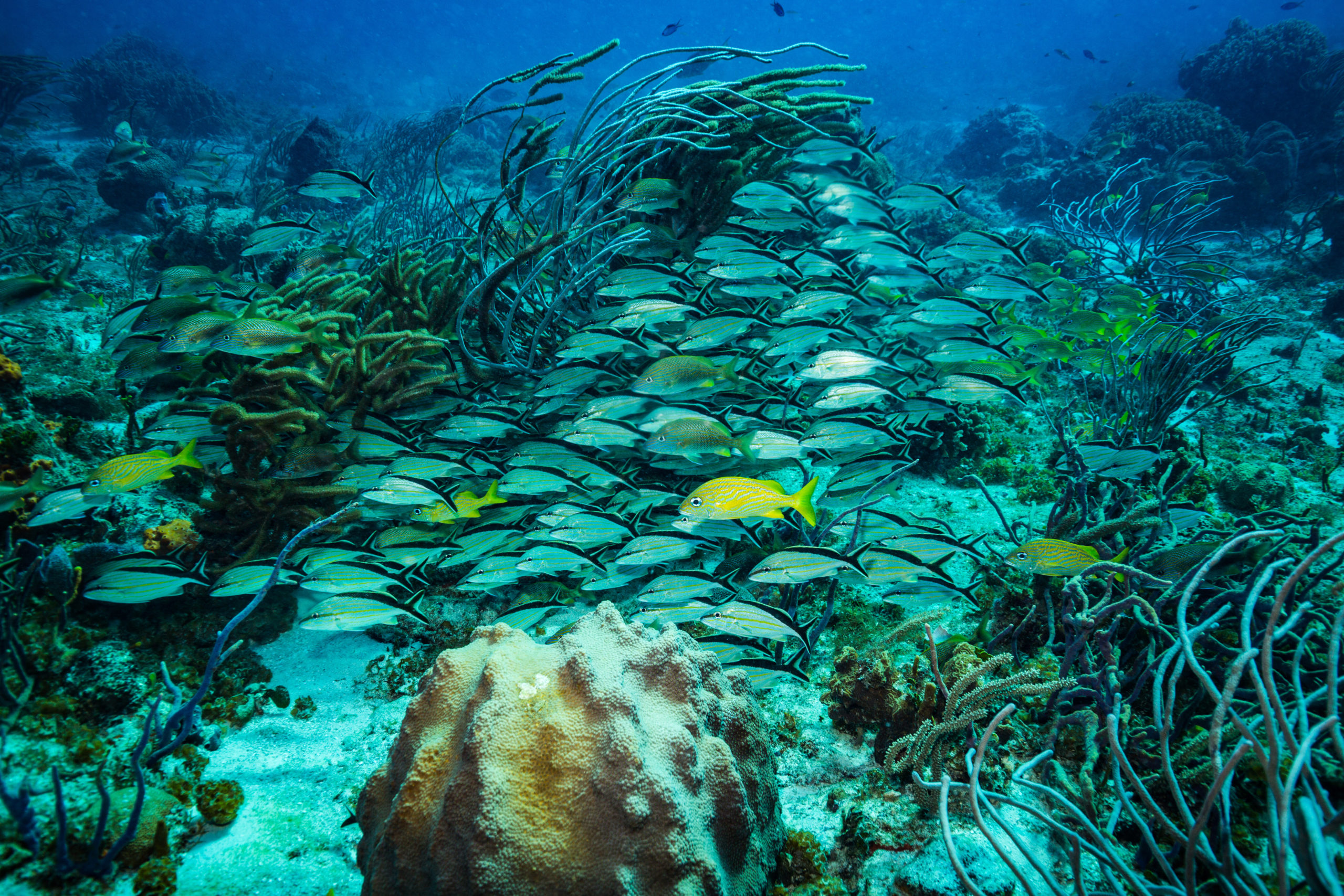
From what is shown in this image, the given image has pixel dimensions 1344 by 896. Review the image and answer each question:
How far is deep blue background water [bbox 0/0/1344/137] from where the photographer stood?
3541 cm

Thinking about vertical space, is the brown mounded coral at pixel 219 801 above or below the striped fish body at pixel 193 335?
below

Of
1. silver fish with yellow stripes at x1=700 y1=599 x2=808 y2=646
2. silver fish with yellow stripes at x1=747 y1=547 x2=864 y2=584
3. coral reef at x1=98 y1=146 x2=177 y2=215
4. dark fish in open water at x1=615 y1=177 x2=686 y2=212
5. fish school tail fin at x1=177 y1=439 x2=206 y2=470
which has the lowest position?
silver fish with yellow stripes at x1=700 y1=599 x2=808 y2=646

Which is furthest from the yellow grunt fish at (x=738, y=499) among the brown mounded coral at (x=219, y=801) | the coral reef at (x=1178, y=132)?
the coral reef at (x=1178, y=132)

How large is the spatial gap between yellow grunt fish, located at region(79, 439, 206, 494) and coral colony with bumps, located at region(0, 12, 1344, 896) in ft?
0.07

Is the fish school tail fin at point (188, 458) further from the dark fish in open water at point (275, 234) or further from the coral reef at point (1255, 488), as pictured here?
the coral reef at point (1255, 488)

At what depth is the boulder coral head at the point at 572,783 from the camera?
1.56 meters

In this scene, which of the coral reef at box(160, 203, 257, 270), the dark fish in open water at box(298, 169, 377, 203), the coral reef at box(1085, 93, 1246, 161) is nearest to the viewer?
Result: the dark fish in open water at box(298, 169, 377, 203)

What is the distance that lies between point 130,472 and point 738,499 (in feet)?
11.4

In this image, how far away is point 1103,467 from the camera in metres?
3.63

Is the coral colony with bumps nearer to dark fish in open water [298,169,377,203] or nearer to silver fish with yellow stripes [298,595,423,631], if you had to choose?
silver fish with yellow stripes [298,595,423,631]

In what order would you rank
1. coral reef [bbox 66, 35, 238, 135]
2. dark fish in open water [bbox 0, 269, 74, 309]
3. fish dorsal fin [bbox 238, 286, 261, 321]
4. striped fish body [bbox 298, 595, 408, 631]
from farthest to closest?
coral reef [bbox 66, 35, 238, 135] → dark fish in open water [bbox 0, 269, 74, 309] → fish dorsal fin [bbox 238, 286, 261, 321] → striped fish body [bbox 298, 595, 408, 631]

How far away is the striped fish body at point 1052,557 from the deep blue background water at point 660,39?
952 inches

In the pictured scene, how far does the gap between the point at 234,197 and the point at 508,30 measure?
88715mm

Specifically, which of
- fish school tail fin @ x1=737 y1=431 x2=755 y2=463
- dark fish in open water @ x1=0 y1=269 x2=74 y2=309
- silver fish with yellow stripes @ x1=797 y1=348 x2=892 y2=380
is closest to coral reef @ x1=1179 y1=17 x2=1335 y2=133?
silver fish with yellow stripes @ x1=797 y1=348 x2=892 y2=380
